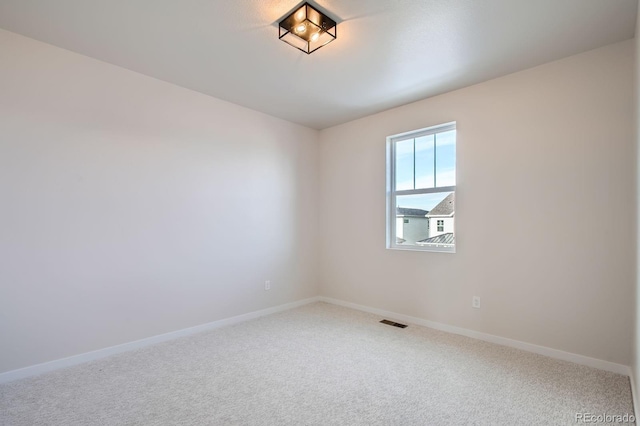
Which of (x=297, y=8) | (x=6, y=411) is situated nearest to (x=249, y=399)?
(x=6, y=411)

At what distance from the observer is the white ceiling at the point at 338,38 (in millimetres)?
2045

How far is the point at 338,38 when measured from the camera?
2373 mm

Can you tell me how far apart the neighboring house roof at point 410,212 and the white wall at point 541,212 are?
46cm

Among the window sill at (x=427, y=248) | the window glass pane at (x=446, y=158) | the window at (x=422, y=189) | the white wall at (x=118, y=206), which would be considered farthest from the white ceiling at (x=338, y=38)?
the window sill at (x=427, y=248)

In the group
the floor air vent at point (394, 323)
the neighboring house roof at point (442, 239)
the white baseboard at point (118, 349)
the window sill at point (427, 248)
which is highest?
the neighboring house roof at point (442, 239)

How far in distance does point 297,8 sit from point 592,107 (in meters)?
2.49

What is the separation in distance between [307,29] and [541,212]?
252 cm

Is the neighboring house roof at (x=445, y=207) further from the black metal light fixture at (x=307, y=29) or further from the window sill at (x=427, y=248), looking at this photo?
the black metal light fixture at (x=307, y=29)

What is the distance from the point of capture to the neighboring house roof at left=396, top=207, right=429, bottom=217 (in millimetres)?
3689

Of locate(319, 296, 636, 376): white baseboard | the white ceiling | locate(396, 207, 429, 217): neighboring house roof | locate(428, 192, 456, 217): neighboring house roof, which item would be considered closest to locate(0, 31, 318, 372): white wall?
the white ceiling

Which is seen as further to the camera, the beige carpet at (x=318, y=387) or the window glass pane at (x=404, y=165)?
the window glass pane at (x=404, y=165)

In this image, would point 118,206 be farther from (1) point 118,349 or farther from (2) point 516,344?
(2) point 516,344

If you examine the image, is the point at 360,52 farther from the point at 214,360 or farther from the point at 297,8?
the point at 214,360

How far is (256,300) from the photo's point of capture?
12.8ft
